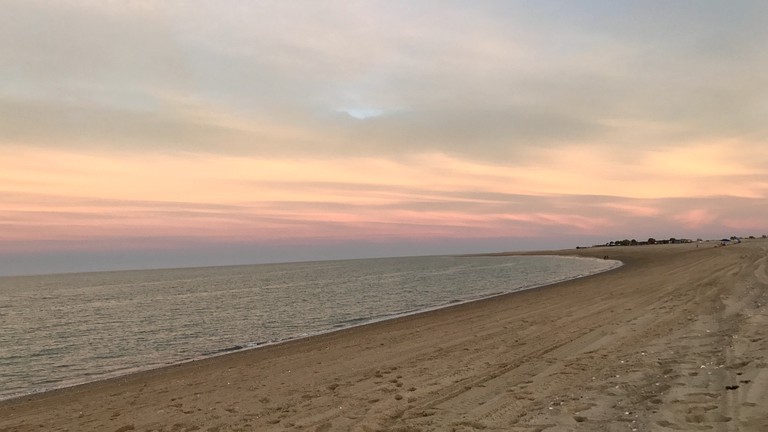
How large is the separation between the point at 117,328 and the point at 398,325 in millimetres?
19170

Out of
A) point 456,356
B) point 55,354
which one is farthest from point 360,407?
point 55,354

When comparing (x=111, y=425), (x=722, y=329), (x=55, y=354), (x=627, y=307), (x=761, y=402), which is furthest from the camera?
(x=55, y=354)

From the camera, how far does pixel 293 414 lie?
27.1 feet

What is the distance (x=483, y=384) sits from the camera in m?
8.80

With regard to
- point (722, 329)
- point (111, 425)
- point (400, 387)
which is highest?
point (722, 329)

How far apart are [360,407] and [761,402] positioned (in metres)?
5.66

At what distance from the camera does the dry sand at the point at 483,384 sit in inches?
261

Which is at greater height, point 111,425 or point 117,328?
point 111,425

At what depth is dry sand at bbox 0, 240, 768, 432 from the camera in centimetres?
664

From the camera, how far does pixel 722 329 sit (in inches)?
444

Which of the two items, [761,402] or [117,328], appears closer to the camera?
[761,402]

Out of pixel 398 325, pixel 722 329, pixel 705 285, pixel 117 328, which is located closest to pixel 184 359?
pixel 398 325

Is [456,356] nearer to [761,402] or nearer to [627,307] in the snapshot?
[761,402]

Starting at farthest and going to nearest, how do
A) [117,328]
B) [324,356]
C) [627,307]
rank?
[117,328] < [627,307] < [324,356]
